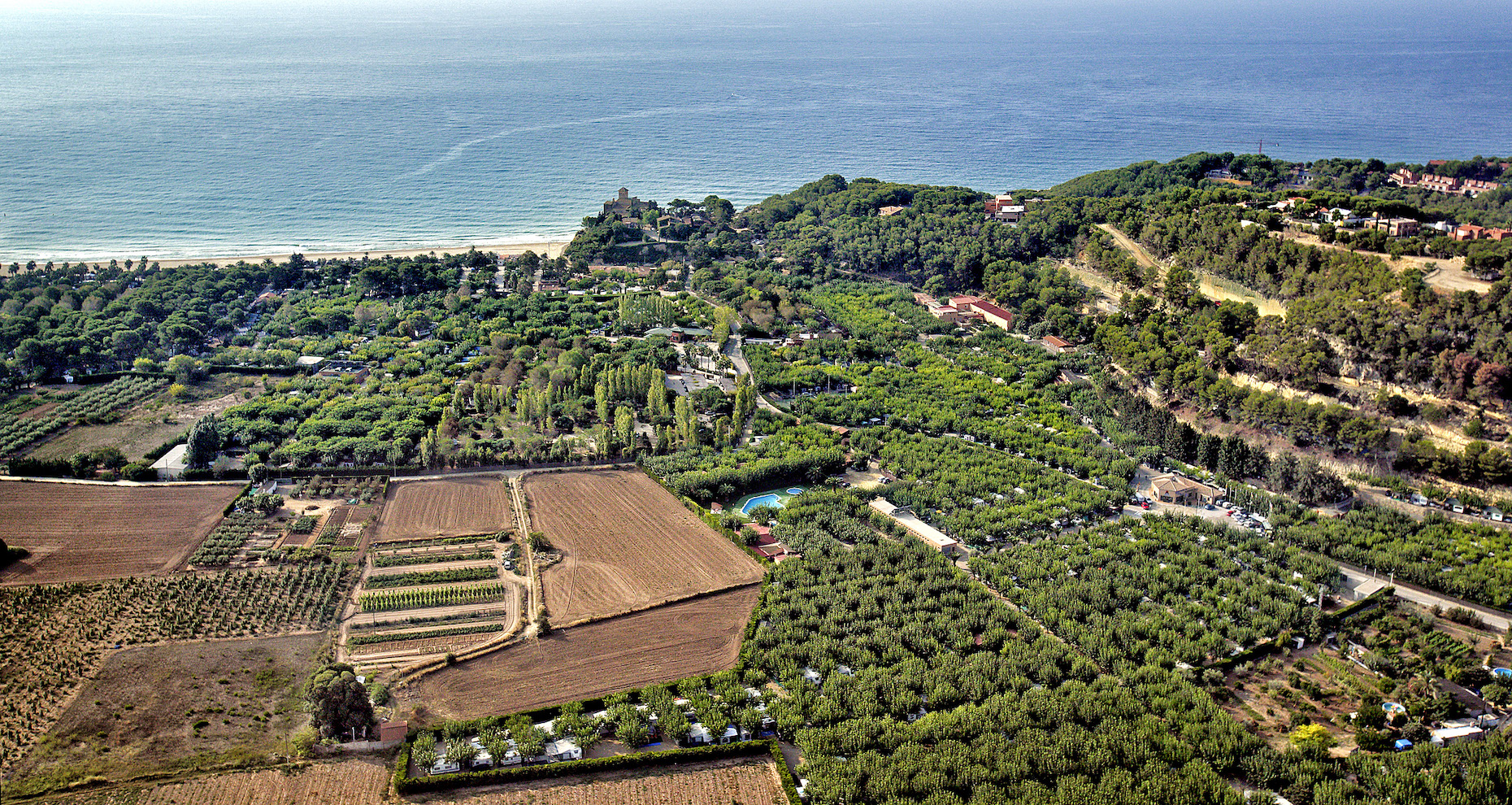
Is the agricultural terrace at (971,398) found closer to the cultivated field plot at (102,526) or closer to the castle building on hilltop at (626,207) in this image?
the cultivated field plot at (102,526)

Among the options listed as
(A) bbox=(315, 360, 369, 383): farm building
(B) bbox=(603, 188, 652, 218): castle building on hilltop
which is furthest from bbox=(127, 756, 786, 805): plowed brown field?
(B) bbox=(603, 188, 652, 218): castle building on hilltop

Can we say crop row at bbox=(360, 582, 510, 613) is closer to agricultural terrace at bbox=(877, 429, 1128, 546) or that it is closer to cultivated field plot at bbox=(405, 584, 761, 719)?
cultivated field plot at bbox=(405, 584, 761, 719)

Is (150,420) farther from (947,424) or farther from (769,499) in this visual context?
(947,424)

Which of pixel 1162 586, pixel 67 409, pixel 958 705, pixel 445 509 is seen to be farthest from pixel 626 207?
pixel 958 705

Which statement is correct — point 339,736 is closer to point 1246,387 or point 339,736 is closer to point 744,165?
point 1246,387

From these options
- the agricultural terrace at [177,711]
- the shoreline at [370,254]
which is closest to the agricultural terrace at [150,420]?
the agricultural terrace at [177,711]

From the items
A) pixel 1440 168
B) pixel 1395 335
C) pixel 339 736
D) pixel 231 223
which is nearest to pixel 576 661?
pixel 339 736
